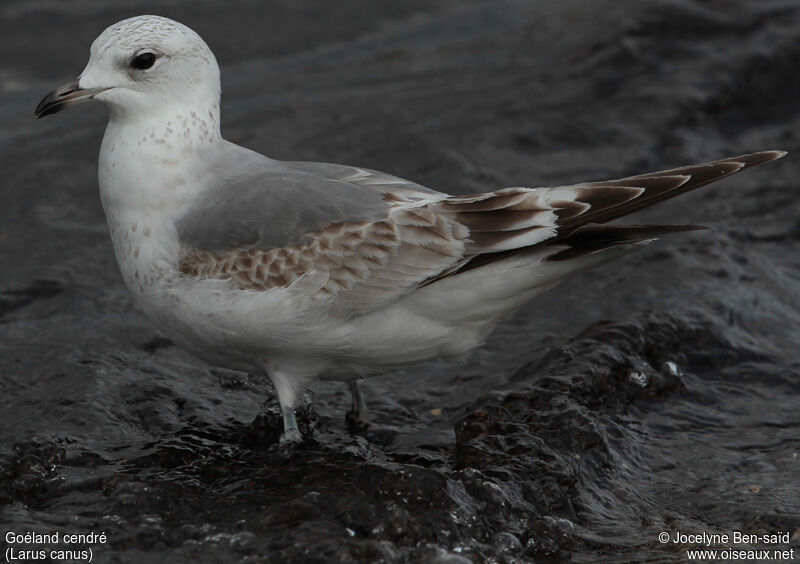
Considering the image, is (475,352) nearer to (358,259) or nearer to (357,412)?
(357,412)

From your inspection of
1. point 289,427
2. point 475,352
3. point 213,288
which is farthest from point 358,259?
point 475,352

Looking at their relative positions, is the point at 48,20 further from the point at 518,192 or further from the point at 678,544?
the point at 678,544

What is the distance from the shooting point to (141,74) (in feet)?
18.3

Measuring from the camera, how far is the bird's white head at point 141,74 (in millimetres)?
5551

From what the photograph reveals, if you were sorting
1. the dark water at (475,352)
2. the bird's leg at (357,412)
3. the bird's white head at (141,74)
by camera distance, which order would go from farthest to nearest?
the bird's leg at (357,412) < the bird's white head at (141,74) < the dark water at (475,352)

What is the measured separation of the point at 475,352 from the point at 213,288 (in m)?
2.24

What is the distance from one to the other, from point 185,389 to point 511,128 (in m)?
4.46

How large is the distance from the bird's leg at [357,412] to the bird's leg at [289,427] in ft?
1.60

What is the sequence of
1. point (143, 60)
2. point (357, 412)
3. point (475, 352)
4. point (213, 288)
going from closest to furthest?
point (213, 288), point (143, 60), point (357, 412), point (475, 352)

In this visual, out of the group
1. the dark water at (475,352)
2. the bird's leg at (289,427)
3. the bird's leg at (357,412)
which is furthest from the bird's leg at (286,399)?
the bird's leg at (357,412)

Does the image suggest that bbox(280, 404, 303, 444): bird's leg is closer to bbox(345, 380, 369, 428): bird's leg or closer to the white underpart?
the white underpart

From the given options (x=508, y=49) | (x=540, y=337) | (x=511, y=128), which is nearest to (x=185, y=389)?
(x=540, y=337)

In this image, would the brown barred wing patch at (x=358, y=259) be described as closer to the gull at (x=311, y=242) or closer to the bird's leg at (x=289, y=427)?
the gull at (x=311, y=242)

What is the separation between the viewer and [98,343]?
22.3ft
